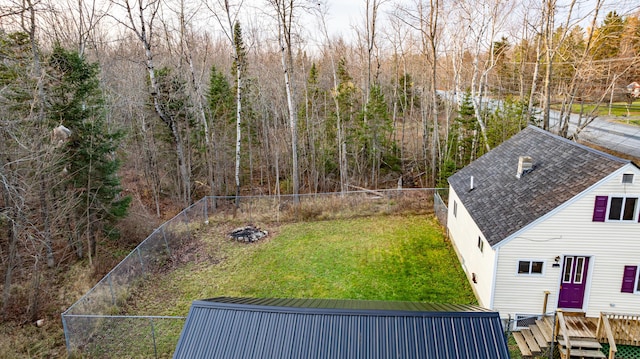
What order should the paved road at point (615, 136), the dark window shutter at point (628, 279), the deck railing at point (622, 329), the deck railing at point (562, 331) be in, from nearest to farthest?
the deck railing at point (562, 331)
the deck railing at point (622, 329)
the dark window shutter at point (628, 279)
the paved road at point (615, 136)

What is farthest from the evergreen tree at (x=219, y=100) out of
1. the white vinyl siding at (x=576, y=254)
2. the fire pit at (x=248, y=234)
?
the white vinyl siding at (x=576, y=254)

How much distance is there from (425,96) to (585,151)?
18.0m

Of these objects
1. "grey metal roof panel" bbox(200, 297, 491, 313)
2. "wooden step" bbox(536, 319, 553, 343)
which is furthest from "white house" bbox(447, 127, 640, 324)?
"grey metal roof panel" bbox(200, 297, 491, 313)

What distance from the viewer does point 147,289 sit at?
13.4 m

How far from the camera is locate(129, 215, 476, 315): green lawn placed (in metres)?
13.1

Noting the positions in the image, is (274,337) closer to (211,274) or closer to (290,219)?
(211,274)

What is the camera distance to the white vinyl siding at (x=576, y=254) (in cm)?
1037

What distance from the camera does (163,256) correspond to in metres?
15.7

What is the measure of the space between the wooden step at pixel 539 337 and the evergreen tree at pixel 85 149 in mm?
15364

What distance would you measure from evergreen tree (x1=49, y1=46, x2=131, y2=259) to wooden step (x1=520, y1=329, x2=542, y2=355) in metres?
Result: 15.1

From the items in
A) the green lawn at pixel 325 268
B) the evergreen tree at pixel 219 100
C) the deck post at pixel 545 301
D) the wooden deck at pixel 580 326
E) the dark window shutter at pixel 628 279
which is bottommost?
the green lawn at pixel 325 268

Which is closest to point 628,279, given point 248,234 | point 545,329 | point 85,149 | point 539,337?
point 545,329

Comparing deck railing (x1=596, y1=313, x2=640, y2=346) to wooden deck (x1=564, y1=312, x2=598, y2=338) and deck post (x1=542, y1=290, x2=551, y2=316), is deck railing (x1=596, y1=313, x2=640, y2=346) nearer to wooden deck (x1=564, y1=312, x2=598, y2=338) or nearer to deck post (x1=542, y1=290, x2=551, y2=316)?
wooden deck (x1=564, y1=312, x2=598, y2=338)

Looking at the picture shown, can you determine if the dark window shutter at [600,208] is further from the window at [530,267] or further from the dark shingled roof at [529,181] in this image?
the window at [530,267]
